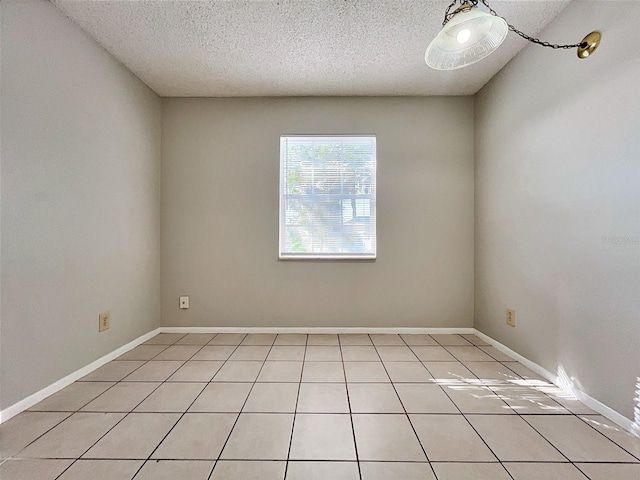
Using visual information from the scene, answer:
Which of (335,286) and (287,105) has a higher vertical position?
(287,105)

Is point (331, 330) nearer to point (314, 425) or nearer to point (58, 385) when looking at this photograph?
point (314, 425)

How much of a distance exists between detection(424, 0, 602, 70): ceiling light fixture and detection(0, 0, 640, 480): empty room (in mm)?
14

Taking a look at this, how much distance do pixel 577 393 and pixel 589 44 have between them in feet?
6.73

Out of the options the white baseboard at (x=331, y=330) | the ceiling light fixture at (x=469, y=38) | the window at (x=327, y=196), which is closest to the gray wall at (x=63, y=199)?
the white baseboard at (x=331, y=330)

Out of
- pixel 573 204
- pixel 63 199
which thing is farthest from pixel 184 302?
pixel 573 204

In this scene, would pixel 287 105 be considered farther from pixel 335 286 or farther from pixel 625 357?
pixel 625 357

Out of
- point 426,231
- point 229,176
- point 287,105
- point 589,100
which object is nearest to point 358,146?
point 287,105

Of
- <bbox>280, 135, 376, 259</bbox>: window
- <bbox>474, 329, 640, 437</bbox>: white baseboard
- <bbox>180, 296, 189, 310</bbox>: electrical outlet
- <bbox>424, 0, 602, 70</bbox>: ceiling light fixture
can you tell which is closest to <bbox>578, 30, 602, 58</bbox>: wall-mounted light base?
<bbox>424, 0, 602, 70</bbox>: ceiling light fixture

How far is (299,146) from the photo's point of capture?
3.17 meters

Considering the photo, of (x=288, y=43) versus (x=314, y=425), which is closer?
(x=314, y=425)

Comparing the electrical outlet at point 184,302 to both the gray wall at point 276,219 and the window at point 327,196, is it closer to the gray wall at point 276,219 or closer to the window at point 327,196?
the gray wall at point 276,219

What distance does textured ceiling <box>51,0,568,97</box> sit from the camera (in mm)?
1941

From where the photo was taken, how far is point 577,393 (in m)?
1.83

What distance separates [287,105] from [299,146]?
16.8 inches
